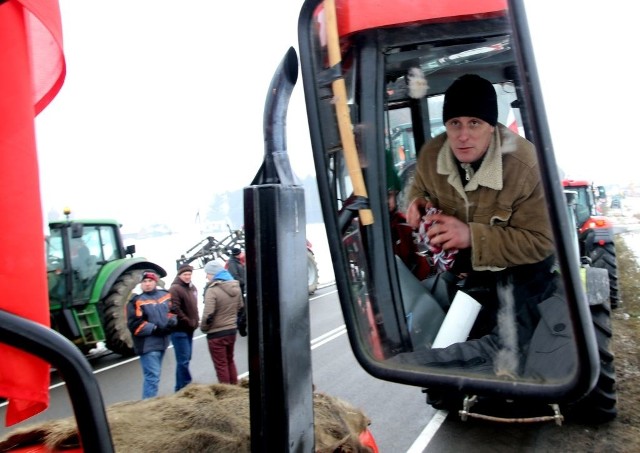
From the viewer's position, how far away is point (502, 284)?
1.40 m

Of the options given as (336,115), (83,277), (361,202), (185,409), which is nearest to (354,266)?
(361,202)

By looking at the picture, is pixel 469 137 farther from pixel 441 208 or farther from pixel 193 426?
pixel 193 426

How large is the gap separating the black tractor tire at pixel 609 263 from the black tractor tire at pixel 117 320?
7617mm

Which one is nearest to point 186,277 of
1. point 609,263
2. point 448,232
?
point 448,232

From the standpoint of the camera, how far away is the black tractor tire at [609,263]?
27.3 ft

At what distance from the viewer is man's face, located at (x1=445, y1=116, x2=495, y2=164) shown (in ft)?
4.53

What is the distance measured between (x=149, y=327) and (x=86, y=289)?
130 inches

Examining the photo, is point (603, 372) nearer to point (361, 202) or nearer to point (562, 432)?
point (562, 432)

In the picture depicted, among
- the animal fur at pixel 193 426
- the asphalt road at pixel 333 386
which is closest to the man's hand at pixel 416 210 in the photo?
the animal fur at pixel 193 426

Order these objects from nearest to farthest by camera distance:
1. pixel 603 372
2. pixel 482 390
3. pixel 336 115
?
pixel 482 390, pixel 336 115, pixel 603 372

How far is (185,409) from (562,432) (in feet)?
12.8

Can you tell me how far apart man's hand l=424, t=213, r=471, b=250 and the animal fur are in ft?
2.78

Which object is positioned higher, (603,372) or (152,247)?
(152,247)

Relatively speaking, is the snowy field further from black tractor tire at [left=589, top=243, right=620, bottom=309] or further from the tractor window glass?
black tractor tire at [left=589, top=243, right=620, bottom=309]
